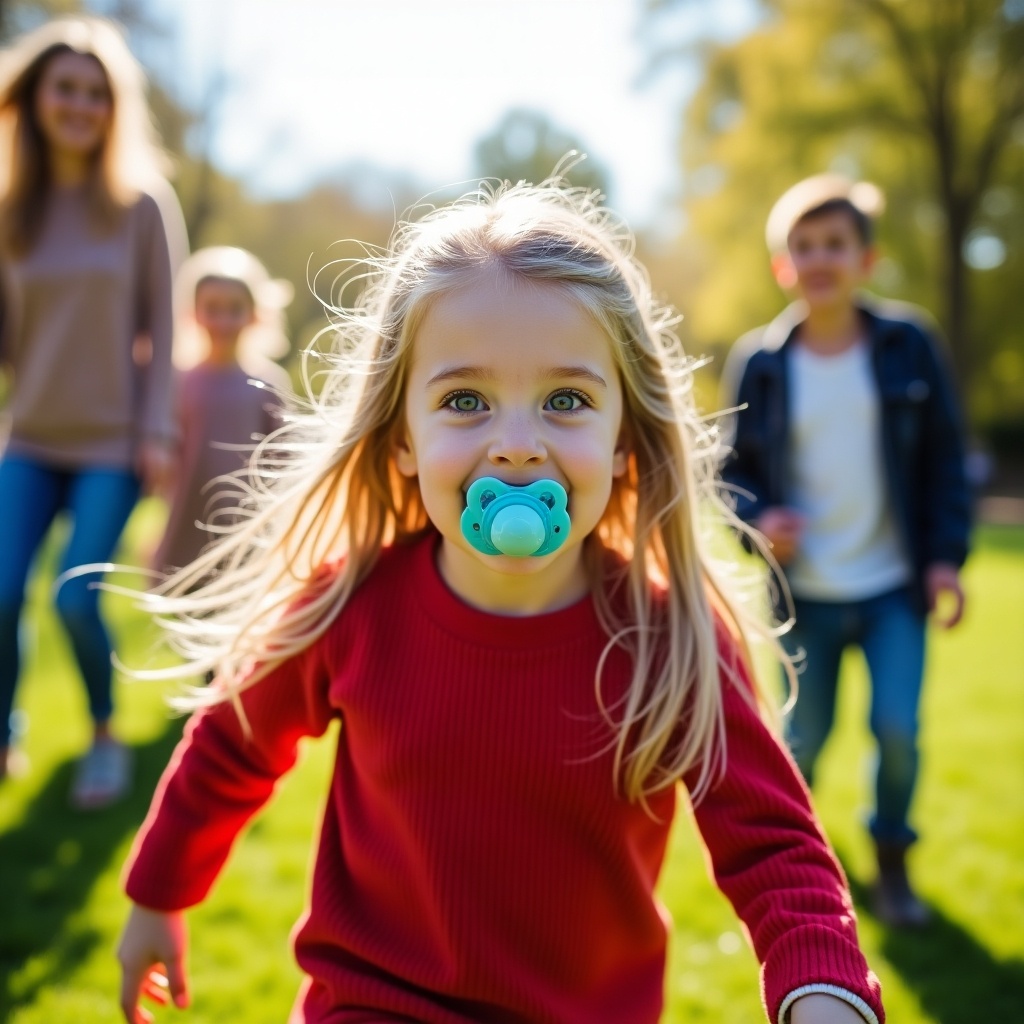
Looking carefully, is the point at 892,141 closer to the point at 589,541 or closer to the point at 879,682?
the point at 879,682

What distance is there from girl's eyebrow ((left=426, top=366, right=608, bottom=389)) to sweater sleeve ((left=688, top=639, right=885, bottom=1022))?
0.60 m

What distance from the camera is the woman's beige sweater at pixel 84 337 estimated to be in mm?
4016

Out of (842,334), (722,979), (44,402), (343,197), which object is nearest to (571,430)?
(722,979)

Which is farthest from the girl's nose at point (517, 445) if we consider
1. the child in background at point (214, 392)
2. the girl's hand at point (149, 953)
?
the child in background at point (214, 392)

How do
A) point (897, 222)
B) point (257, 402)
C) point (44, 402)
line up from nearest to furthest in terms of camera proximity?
point (44, 402), point (257, 402), point (897, 222)

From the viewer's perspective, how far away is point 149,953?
2.04 meters

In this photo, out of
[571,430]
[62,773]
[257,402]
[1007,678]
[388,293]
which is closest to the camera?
[571,430]

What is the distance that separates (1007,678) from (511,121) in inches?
1327

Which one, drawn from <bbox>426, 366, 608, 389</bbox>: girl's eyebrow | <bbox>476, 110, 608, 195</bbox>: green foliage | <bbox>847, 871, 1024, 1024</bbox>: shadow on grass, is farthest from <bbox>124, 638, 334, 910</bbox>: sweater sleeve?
<bbox>476, 110, 608, 195</bbox>: green foliage

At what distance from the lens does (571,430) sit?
186 centimetres

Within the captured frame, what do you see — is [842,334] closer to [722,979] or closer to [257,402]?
[722,979]

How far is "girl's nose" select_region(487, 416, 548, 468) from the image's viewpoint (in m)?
1.78

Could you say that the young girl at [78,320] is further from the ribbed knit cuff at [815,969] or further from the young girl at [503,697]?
the ribbed knit cuff at [815,969]

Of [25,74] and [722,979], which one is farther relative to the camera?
[25,74]
